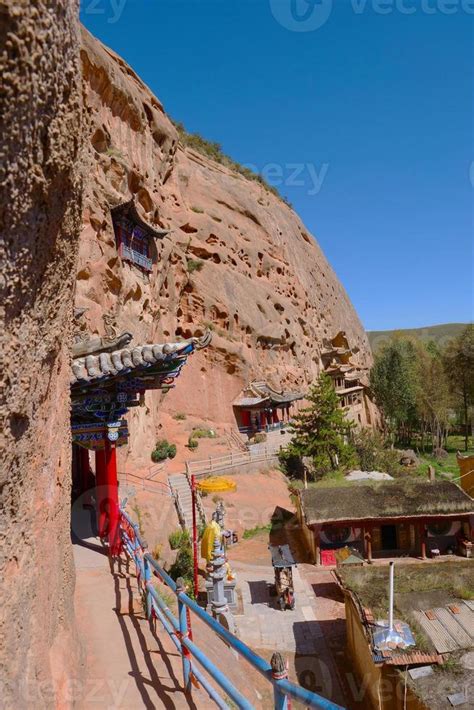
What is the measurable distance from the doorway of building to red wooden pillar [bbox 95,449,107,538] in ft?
37.3

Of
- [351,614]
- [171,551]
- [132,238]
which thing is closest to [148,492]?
[171,551]

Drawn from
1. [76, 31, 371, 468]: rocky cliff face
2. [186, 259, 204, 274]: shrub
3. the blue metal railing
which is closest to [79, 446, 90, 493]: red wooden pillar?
the blue metal railing

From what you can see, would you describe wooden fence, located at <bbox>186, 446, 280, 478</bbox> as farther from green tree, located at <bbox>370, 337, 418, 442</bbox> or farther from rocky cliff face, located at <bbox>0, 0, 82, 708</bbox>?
green tree, located at <bbox>370, 337, 418, 442</bbox>

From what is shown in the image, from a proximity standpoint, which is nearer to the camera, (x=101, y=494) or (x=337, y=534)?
(x=101, y=494)

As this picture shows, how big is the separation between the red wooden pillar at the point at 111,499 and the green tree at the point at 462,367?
3867 centimetres

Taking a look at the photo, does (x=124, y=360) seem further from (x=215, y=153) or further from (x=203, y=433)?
(x=215, y=153)

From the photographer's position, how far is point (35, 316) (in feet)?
7.50

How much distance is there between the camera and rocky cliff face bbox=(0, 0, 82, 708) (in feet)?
5.66

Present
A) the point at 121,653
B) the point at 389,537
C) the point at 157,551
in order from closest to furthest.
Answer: the point at 121,653 → the point at 157,551 → the point at 389,537

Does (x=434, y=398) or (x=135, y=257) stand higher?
(x=135, y=257)

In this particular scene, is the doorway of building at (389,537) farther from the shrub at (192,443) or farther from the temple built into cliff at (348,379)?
the temple built into cliff at (348,379)

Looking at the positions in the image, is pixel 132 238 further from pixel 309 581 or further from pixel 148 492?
pixel 309 581

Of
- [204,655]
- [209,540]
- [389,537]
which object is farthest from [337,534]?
[204,655]

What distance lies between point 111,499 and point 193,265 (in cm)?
2444
